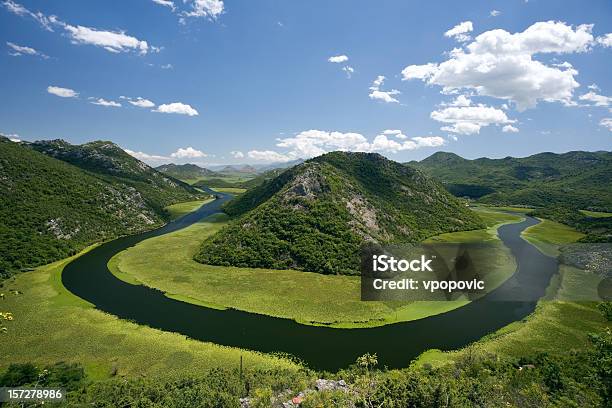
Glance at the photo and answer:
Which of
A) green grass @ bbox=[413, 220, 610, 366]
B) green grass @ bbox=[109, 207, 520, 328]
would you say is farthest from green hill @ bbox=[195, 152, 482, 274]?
green grass @ bbox=[413, 220, 610, 366]

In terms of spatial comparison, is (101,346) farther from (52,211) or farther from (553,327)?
(52,211)

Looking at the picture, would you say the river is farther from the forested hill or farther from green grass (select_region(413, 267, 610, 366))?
the forested hill

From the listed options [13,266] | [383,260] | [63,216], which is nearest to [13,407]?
[13,266]

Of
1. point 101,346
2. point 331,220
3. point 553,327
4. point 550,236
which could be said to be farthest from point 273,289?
point 550,236

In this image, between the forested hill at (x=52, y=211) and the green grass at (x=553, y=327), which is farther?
the forested hill at (x=52, y=211)

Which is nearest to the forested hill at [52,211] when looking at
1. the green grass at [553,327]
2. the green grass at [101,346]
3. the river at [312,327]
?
the river at [312,327]

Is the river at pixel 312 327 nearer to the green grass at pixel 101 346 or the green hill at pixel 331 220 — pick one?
the green grass at pixel 101 346
